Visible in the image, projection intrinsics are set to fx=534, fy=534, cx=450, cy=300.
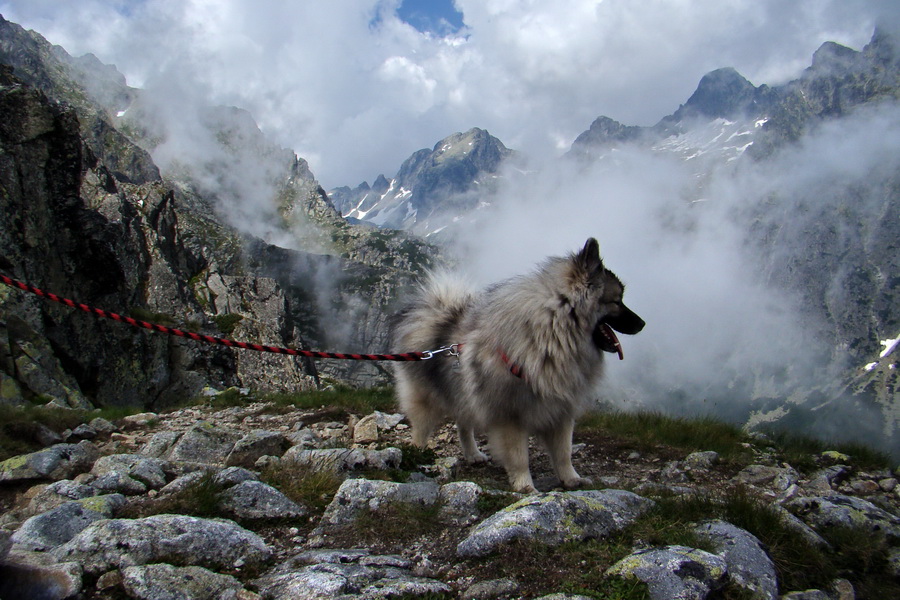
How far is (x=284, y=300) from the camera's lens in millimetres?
62219

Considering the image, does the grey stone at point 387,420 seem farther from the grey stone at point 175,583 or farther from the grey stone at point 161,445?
the grey stone at point 175,583

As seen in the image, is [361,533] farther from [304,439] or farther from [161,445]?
[161,445]

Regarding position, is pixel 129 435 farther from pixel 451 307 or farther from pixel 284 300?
pixel 284 300

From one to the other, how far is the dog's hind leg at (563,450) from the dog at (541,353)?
0.01 metres

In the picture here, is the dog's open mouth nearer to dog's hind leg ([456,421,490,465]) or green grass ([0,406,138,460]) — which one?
Answer: dog's hind leg ([456,421,490,465])

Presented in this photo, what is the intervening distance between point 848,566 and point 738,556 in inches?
36.5

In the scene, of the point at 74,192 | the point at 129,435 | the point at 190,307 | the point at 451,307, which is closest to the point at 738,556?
the point at 451,307

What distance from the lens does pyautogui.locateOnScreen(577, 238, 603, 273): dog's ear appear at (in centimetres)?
545

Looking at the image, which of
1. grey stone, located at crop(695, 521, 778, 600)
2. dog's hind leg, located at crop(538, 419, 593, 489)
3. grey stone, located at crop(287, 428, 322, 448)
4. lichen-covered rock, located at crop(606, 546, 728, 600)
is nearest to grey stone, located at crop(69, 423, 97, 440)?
grey stone, located at crop(287, 428, 322, 448)

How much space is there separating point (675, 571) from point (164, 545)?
291 centimetres

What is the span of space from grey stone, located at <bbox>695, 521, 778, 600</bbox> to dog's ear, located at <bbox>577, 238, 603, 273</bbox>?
2656 mm

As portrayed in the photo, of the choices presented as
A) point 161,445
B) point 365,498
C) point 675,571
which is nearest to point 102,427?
point 161,445

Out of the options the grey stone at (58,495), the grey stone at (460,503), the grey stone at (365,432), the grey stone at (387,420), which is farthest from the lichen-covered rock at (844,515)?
the grey stone at (387,420)

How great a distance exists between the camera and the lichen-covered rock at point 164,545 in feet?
9.57
